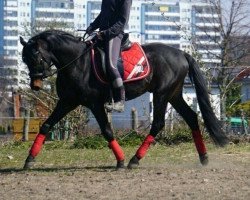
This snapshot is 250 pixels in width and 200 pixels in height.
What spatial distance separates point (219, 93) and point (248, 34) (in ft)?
61.5

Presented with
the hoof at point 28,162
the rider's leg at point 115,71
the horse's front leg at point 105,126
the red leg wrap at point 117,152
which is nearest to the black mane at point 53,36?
the rider's leg at point 115,71

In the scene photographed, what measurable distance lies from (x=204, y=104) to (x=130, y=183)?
2.77 m

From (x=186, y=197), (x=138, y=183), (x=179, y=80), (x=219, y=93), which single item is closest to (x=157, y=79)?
(x=179, y=80)

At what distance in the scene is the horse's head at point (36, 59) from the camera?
760 centimetres

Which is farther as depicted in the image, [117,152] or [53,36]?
[117,152]

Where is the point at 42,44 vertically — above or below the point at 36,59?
above

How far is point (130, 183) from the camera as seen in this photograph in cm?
642

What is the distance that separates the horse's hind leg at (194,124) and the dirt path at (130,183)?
0.71 ft

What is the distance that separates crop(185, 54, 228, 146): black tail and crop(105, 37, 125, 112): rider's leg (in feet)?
4.34

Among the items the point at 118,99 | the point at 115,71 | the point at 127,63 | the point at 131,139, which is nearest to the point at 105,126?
the point at 118,99

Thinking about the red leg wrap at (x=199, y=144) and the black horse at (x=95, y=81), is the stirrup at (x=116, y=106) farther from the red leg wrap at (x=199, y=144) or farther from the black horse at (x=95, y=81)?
the red leg wrap at (x=199, y=144)

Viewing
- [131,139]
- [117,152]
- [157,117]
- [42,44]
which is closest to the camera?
[42,44]

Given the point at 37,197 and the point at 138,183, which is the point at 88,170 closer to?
the point at 138,183

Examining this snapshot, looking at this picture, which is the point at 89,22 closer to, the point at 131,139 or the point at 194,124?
the point at 131,139
